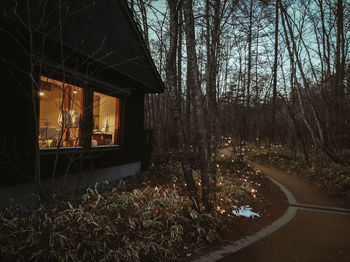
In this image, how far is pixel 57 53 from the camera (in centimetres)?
434

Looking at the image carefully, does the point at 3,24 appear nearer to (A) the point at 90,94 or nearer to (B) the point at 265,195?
(A) the point at 90,94

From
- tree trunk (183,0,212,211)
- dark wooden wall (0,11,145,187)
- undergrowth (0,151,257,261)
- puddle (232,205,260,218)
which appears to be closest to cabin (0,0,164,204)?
dark wooden wall (0,11,145,187)

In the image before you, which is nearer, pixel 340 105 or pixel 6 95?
pixel 6 95

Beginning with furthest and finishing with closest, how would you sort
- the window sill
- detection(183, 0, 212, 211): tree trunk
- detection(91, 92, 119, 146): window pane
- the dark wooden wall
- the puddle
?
detection(91, 92, 119, 146): window pane, the puddle, the window sill, detection(183, 0, 212, 211): tree trunk, the dark wooden wall

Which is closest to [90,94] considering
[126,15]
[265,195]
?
[126,15]

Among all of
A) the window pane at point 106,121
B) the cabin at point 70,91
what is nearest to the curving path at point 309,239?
the cabin at point 70,91

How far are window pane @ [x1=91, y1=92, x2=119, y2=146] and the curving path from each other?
16.1 ft

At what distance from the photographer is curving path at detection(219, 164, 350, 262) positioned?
3123 millimetres

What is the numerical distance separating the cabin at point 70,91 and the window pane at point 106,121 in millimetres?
33

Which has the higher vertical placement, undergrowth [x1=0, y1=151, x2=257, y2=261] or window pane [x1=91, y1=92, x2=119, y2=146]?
window pane [x1=91, y1=92, x2=119, y2=146]

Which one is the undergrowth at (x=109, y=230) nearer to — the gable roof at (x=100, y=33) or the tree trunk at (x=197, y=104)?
the tree trunk at (x=197, y=104)

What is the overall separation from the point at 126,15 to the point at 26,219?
18.8 ft

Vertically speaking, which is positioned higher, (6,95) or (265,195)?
(6,95)

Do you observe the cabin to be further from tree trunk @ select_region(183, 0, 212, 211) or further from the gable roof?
tree trunk @ select_region(183, 0, 212, 211)
